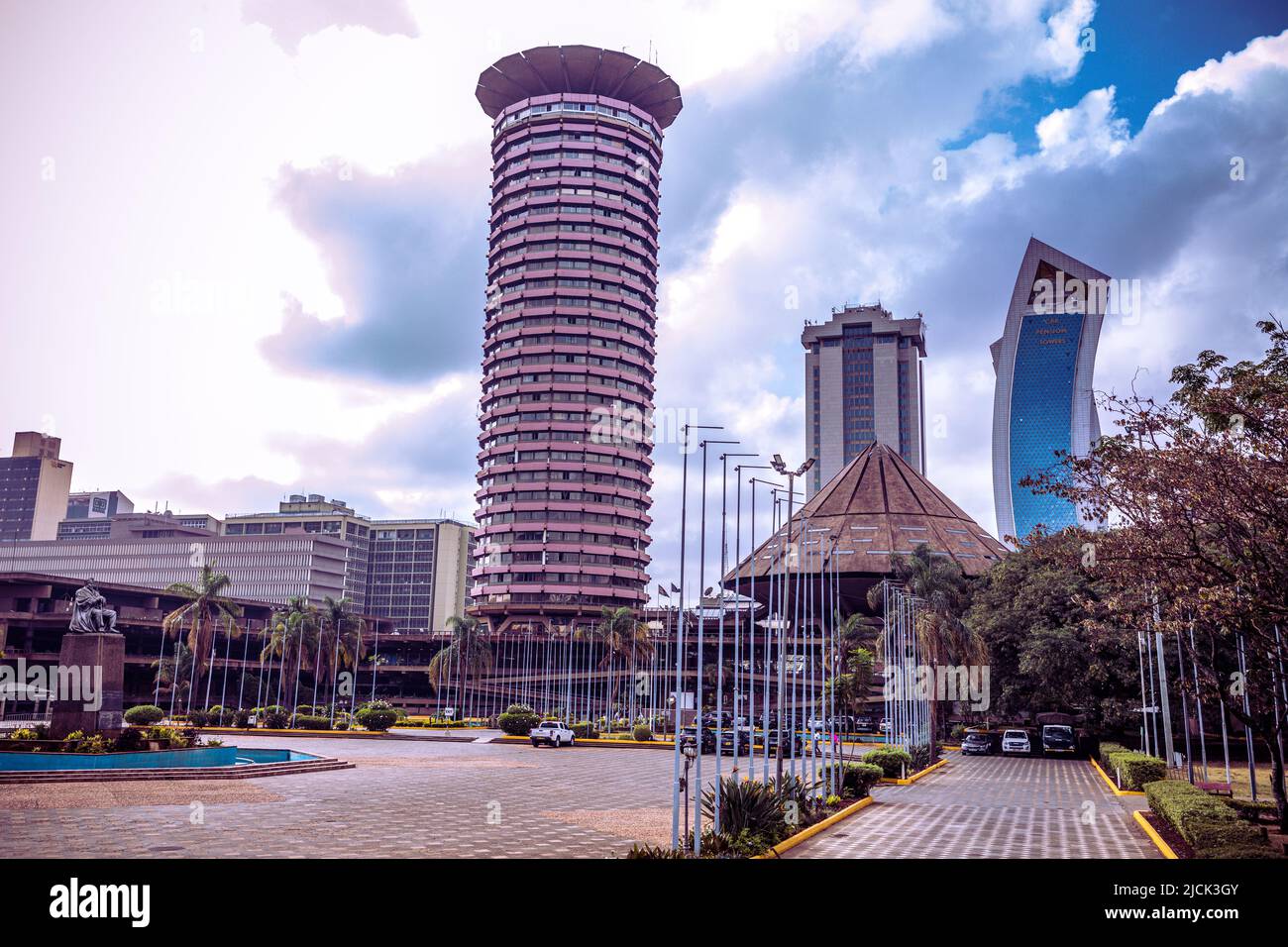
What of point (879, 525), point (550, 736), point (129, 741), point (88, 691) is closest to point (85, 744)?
point (129, 741)

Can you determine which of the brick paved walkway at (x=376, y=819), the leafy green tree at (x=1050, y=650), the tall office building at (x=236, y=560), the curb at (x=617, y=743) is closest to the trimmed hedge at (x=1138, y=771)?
the brick paved walkway at (x=376, y=819)

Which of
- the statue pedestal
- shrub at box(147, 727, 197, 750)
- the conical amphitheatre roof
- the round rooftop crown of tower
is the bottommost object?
shrub at box(147, 727, 197, 750)

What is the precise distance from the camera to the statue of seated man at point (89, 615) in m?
36.7

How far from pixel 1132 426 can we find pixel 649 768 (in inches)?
1021

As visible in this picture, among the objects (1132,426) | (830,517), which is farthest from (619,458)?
(1132,426)

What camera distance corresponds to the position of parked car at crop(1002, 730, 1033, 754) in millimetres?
57875

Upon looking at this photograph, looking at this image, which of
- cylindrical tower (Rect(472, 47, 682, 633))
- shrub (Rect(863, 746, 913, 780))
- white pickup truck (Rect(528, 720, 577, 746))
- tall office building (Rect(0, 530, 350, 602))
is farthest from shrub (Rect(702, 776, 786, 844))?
tall office building (Rect(0, 530, 350, 602))

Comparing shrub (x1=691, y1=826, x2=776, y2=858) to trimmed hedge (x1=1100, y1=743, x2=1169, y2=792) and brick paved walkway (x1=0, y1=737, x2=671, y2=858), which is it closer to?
brick paved walkway (x1=0, y1=737, x2=671, y2=858)

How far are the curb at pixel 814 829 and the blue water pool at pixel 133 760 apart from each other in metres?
Result: 22.4

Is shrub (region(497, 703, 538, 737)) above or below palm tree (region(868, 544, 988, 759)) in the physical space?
below

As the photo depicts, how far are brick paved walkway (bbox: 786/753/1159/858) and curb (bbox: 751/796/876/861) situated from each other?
0.16 m

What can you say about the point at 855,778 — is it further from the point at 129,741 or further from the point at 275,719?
the point at 275,719

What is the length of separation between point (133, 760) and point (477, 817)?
702 inches

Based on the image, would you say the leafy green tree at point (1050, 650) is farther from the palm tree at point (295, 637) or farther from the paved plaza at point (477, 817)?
the palm tree at point (295, 637)
